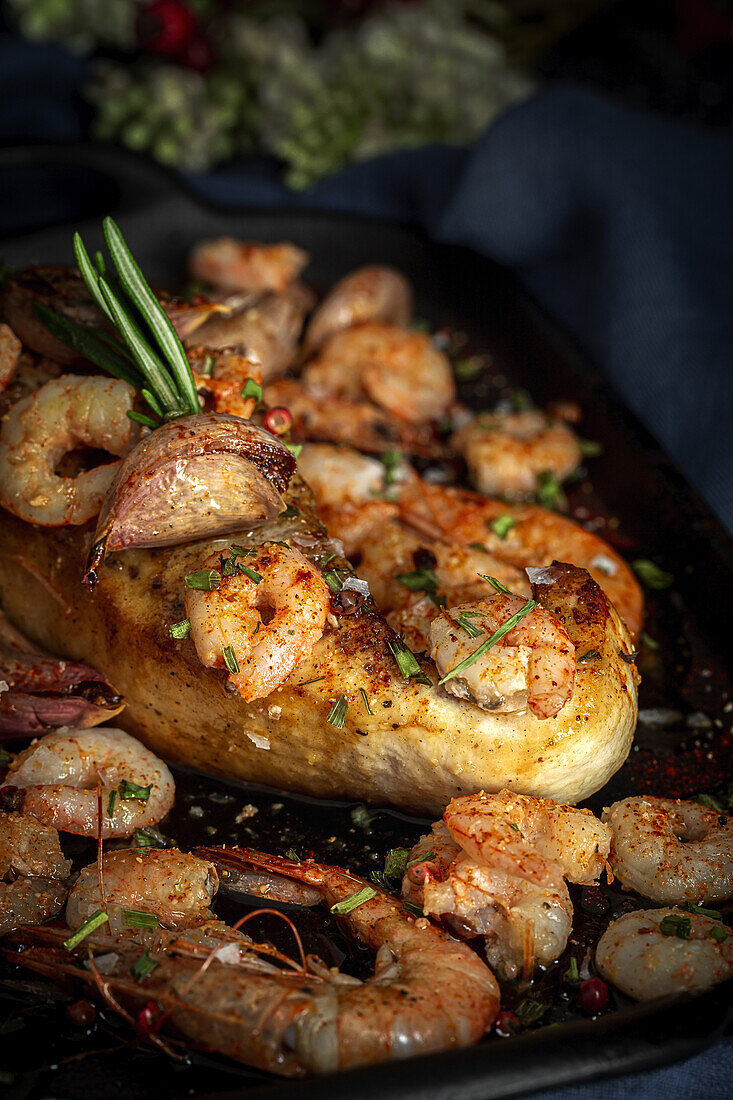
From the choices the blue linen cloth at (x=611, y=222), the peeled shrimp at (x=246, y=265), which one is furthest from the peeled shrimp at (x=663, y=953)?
the peeled shrimp at (x=246, y=265)

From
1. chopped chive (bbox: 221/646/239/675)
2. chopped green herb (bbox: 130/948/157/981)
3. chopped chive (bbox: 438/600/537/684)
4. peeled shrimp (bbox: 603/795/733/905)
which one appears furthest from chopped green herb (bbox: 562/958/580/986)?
chopped chive (bbox: 221/646/239/675)

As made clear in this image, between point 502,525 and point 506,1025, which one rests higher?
point 502,525

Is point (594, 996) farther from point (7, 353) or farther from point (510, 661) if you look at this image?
point (7, 353)

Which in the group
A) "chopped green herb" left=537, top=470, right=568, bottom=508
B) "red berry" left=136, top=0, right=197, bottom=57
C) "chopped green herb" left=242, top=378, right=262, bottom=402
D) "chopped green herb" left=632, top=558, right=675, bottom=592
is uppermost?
"red berry" left=136, top=0, right=197, bottom=57

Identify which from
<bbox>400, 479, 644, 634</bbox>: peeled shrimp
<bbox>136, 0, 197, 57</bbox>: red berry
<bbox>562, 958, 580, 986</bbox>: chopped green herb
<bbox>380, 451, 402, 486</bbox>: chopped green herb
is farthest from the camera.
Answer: <bbox>136, 0, 197, 57</bbox>: red berry

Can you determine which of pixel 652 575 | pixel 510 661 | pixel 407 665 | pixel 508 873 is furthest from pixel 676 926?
pixel 652 575

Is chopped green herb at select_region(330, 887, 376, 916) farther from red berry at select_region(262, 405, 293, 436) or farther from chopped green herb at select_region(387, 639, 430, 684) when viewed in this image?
red berry at select_region(262, 405, 293, 436)

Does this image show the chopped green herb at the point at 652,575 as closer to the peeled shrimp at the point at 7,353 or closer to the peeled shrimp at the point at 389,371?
the peeled shrimp at the point at 389,371
